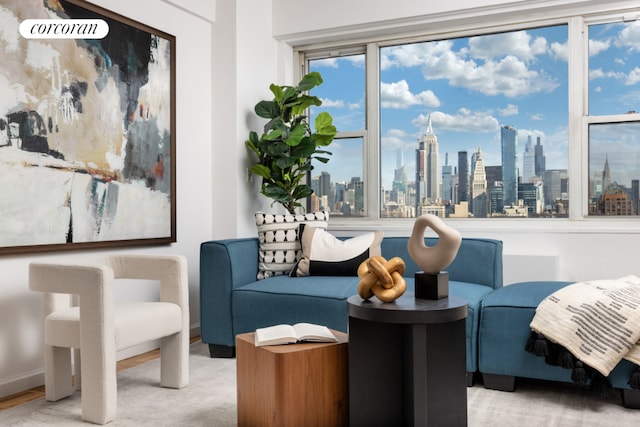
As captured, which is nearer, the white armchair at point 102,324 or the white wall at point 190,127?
the white armchair at point 102,324

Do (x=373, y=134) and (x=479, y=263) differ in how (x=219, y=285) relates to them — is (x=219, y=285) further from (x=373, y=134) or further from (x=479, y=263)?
(x=373, y=134)

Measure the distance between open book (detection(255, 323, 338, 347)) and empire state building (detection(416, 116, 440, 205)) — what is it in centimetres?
235

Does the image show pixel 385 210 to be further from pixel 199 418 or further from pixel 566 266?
pixel 199 418

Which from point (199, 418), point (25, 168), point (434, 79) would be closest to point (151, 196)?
point (25, 168)

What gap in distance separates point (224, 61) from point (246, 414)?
278 cm

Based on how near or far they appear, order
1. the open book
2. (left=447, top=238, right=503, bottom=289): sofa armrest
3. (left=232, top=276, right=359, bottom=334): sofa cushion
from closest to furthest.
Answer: the open book < (left=232, top=276, right=359, bottom=334): sofa cushion < (left=447, top=238, right=503, bottom=289): sofa armrest

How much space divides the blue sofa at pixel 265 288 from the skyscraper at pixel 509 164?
2.77 feet

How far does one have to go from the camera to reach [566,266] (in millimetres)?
3879

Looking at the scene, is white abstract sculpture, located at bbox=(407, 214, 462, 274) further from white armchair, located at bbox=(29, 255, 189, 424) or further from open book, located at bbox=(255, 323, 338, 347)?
white armchair, located at bbox=(29, 255, 189, 424)

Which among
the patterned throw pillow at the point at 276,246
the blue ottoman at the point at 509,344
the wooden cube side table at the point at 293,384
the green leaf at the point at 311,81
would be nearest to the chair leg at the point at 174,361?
the wooden cube side table at the point at 293,384

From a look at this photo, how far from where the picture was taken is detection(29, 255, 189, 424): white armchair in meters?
2.36

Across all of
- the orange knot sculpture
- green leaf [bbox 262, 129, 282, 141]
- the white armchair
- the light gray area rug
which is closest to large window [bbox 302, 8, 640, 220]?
green leaf [bbox 262, 129, 282, 141]

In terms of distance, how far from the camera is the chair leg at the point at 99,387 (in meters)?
2.36

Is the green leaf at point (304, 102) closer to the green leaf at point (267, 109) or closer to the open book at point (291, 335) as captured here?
the green leaf at point (267, 109)
